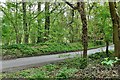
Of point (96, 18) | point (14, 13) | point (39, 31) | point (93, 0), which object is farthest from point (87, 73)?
point (39, 31)

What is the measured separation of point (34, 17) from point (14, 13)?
1792 mm

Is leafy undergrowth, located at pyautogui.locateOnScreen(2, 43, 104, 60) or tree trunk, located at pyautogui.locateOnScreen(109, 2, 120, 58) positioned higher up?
tree trunk, located at pyautogui.locateOnScreen(109, 2, 120, 58)

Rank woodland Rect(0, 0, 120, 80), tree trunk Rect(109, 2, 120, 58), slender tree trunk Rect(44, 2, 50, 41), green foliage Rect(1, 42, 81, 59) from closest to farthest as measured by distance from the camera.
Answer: tree trunk Rect(109, 2, 120, 58), woodland Rect(0, 0, 120, 80), green foliage Rect(1, 42, 81, 59), slender tree trunk Rect(44, 2, 50, 41)

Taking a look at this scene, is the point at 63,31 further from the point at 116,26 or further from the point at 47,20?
the point at 47,20

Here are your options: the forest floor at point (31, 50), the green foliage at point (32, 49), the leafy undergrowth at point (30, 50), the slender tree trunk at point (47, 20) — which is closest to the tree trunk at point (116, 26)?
the forest floor at point (31, 50)

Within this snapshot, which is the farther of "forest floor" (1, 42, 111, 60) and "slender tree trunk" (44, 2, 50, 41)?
"slender tree trunk" (44, 2, 50, 41)

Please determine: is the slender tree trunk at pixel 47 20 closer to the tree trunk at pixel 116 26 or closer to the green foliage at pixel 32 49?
the green foliage at pixel 32 49

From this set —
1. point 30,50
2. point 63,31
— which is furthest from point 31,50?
point 63,31

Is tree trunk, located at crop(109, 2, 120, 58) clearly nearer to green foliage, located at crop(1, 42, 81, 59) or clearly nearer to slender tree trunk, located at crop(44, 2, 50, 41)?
green foliage, located at crop(1, 42, 81, 59)

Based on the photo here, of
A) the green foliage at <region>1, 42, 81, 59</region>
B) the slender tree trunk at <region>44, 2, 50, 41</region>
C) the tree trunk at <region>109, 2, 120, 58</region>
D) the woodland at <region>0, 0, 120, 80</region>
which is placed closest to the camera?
the tree trunk at <region>109, 2, 120, 58</region>

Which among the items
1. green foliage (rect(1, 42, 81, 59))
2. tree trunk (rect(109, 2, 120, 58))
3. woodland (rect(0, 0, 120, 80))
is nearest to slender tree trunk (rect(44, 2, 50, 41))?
woodland (rect(0, 0, 120, 80))

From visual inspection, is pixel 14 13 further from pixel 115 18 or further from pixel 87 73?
pixel 87 73

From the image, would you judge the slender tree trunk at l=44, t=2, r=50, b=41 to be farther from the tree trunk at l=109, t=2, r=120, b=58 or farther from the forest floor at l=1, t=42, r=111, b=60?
the tree trunk at l=109, t=2, r=120, b=58

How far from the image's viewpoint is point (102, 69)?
4648 mm
